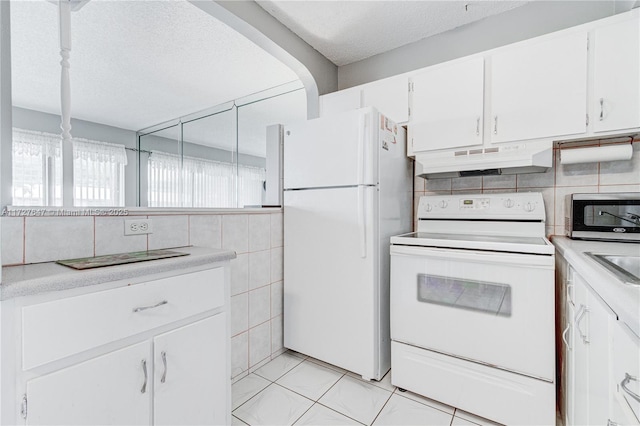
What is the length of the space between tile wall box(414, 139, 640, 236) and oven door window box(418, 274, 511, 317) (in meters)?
0.82

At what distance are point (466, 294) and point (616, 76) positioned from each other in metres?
1.36

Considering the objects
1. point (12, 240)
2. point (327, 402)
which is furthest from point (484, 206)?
point (12, 240)

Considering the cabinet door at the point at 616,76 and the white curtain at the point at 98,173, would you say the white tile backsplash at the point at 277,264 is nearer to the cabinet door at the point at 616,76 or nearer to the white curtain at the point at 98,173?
→ the cabinet door at the point at 616,76

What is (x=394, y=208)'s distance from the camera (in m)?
2.07

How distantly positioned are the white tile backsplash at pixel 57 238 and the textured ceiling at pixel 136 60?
175cm

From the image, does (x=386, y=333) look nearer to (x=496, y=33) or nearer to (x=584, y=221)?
→ (x=584, y=221)

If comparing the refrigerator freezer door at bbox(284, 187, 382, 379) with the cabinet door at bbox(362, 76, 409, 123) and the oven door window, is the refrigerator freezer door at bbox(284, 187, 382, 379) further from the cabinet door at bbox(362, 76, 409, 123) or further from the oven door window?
the cabinet door at bbox(362, 76, 409, 123)

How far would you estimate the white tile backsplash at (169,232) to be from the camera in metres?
1.50

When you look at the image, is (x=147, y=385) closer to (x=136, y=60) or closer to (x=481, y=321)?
(x=481, y=321)

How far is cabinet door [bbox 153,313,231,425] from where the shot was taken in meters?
1.13

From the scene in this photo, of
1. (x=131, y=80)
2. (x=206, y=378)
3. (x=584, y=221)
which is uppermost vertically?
(x=131, y=80)

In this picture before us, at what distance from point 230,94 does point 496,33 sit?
304cm

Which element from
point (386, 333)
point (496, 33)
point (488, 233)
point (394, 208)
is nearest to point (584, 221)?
point (488, 233)

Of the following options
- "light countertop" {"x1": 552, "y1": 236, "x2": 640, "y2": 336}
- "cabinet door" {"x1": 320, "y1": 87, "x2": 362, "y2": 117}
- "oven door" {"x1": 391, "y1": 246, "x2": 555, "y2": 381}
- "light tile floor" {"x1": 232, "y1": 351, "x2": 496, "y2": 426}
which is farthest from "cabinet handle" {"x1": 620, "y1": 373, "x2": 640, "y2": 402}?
"cabinet door" {"x1": 320, "y1": 87, "x2": 362, "y2": 117}
